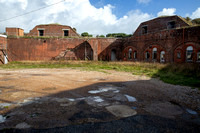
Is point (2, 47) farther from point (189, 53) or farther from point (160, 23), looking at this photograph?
point (160, 23)

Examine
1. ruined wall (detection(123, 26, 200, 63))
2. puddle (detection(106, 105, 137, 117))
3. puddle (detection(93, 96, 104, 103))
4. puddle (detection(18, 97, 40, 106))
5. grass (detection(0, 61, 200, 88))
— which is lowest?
puddle (detection(106, 105, 137, 117))

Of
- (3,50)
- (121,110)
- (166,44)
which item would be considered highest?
(166,44)

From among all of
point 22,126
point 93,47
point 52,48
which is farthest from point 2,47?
point 22,126

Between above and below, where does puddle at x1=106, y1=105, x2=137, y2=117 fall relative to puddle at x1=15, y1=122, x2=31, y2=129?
below

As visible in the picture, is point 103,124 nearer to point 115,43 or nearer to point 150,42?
point 150,42

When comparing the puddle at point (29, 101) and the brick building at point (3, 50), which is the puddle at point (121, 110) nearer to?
the puddle at point (29, 101)

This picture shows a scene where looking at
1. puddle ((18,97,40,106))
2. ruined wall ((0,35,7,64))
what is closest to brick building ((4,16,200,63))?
ruined wall ((0,35,7,64))

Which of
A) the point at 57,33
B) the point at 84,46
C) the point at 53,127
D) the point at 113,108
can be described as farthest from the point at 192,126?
the point at 57,33

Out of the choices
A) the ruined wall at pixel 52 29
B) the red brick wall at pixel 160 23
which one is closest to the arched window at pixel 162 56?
the red brick wall at pixel 160 23

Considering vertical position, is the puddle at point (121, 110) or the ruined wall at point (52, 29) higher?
the ruined wall at point (52, 29)

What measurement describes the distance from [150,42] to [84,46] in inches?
453

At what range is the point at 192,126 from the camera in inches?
126

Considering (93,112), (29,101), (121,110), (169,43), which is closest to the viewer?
(93,112)

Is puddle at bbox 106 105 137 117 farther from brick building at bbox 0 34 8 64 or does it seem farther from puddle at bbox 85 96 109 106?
brick building at bbox 0 34 8 64
